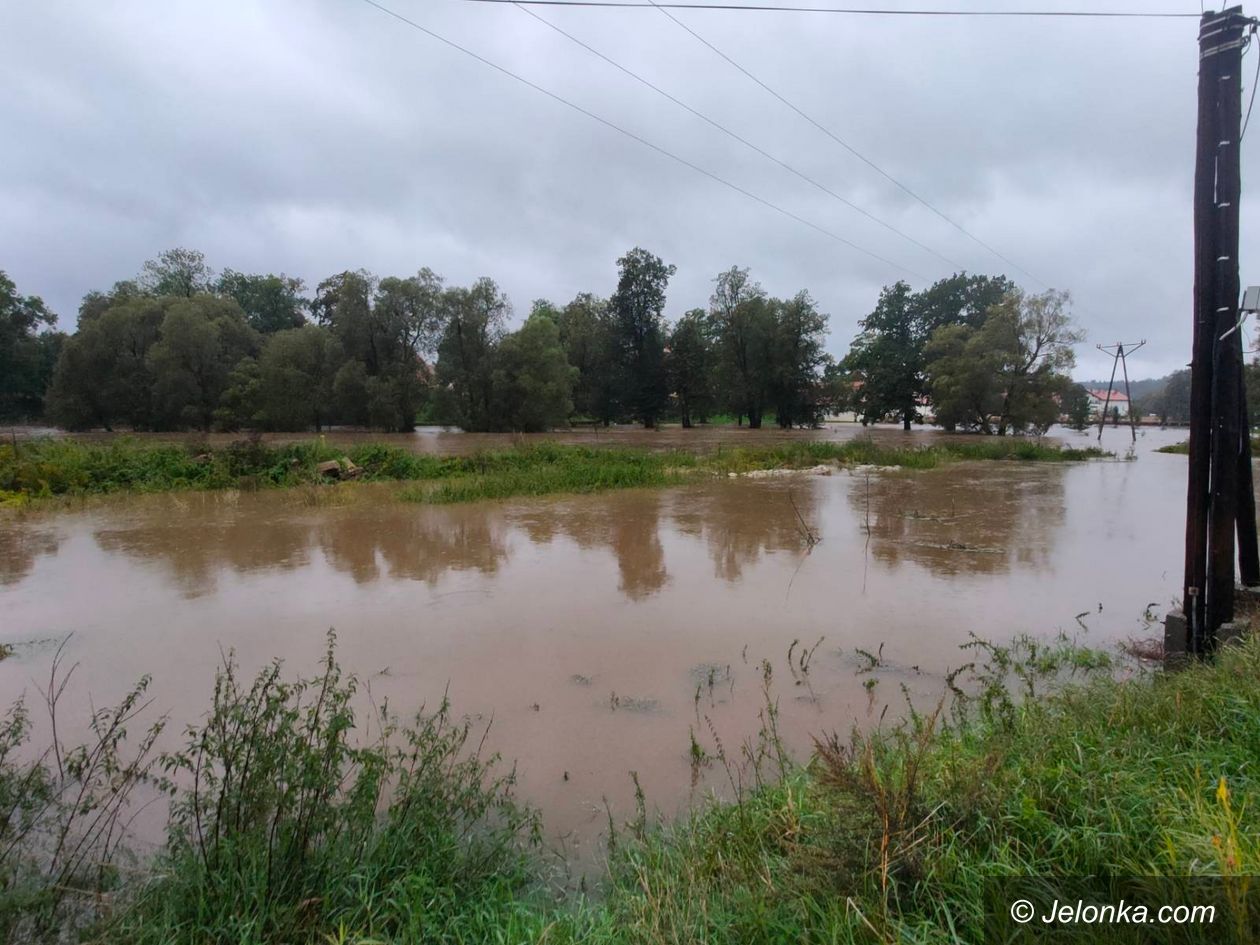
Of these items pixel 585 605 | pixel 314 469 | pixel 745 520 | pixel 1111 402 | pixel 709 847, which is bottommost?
pixel 585 605

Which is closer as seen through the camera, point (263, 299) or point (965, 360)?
point (965, 360)

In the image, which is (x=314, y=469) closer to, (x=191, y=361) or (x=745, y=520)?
(x=745, y=520)

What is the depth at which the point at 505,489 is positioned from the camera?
50.9 ft

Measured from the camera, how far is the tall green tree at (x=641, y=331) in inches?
1859

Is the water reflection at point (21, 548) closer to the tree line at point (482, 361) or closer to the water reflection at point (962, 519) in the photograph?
the water reflection at point (962, 519)

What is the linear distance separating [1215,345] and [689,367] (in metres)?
43.6

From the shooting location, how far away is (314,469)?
17.1 m

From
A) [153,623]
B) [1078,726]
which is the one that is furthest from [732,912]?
[153,623]

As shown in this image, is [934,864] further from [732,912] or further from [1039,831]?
[732,912]

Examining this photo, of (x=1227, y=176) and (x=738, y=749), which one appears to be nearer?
(x=738, y=749)

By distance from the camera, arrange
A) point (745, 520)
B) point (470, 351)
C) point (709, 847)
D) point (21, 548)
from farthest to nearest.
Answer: point (470, 351) < point (745, 520) < point (21, 548) < point (709, 847)

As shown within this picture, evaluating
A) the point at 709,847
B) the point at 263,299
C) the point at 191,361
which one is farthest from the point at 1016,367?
the point at 263,299

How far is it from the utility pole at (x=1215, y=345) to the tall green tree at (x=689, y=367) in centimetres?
4324

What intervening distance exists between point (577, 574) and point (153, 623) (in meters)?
4.58
